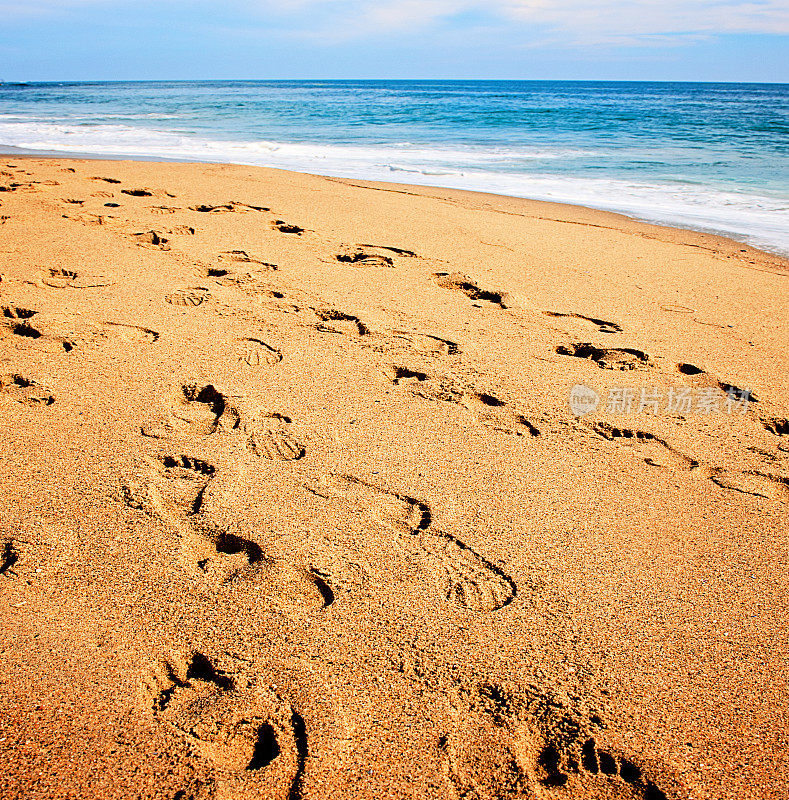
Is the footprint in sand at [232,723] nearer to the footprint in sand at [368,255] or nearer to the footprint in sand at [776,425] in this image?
the footprint in sand at [776,425]

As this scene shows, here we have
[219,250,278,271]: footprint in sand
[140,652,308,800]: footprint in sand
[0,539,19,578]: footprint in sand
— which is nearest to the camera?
[140,652,308,800]: footprint in sand

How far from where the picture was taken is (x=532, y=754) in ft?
3.71

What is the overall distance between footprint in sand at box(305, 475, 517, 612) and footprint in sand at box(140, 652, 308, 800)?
1.54 feet

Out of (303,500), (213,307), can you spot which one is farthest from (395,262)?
(303,500)

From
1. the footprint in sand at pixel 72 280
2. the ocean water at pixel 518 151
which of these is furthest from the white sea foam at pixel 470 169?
the footprint in sand at pixel 72 280

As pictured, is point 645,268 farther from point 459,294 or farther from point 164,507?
point 164,507

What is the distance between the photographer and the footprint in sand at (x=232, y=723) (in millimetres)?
1062

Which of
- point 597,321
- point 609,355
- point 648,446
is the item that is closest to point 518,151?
point 597,321

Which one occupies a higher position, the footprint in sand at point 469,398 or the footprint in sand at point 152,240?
the footprint in sand at point 152,240

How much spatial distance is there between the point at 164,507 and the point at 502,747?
1026mm

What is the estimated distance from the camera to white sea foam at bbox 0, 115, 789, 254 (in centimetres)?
621

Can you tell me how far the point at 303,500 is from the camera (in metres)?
1.71

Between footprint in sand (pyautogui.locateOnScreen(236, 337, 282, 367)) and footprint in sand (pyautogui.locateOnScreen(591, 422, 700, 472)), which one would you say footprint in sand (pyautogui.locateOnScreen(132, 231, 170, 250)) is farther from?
footprint in sand (pyautogui.locateOnScreen(591, 422, 700, 472))

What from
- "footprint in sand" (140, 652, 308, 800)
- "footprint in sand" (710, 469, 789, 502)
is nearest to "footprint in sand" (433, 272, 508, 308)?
"footprint in sand" (710, 469, 789, 502)
